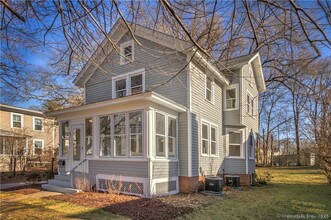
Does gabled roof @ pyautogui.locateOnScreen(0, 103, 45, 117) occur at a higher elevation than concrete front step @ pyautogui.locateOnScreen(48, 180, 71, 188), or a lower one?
higher

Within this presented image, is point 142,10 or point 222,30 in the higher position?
point 142,10

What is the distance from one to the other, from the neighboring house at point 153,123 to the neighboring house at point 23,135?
27.3 ft

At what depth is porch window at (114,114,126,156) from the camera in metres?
9.77

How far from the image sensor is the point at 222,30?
432 centimetres

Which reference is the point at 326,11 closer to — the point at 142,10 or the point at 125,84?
the point at 142,10

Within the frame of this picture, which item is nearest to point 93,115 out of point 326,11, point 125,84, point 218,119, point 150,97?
point 125,84

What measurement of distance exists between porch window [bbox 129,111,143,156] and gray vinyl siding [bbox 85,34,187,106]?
1.21 meters

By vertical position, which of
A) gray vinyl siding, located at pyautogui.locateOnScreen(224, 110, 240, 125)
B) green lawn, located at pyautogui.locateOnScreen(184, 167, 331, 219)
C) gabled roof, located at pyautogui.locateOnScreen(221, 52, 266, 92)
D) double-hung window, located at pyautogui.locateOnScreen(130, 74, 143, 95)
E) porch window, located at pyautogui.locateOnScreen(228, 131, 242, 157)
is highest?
gabled roof, located at pyautogui.locateOnScreen(221, 52, 266, 92)

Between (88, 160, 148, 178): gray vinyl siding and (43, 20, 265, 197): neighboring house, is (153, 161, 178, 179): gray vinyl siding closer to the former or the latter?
(43, 20, 265, 197): neighboring house

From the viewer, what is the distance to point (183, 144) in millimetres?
10320

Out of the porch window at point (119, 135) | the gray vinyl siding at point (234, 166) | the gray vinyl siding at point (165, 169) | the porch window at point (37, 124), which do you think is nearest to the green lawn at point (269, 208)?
the gray vinyl siding at point (165, 169)

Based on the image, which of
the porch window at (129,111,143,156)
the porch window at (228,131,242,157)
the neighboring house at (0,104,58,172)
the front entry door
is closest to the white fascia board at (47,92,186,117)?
the porch window at (129,111,143,156)

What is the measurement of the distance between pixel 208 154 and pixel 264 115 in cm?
2489

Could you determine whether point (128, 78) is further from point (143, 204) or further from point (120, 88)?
point (143, 204)
